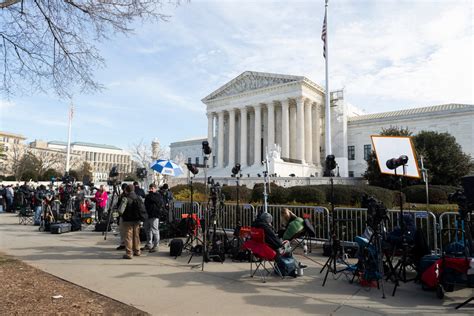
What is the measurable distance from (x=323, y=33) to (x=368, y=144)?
26.1m

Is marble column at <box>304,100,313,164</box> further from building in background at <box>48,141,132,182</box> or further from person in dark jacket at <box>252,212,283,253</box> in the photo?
building in background at <box>48,141,132,182</box>

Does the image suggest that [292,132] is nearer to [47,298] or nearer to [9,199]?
[9,199]

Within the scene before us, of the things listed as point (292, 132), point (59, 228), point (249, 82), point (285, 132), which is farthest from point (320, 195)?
point (249, 82)

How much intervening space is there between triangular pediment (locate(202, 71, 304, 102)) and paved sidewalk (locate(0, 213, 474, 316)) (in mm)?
47232

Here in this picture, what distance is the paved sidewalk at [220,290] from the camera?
15.5 feet

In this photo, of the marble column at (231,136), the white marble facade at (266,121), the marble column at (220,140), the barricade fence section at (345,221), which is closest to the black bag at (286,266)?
the barricade fence section at (345,221)

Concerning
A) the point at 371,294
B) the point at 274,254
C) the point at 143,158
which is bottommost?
the point at 371,294

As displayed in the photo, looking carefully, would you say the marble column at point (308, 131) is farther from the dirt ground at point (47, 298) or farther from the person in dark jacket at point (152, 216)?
the dirt ground at point (47, 298)

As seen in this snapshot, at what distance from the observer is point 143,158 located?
163 feet

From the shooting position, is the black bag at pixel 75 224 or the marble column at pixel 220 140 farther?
the marble column at pixel 220 140

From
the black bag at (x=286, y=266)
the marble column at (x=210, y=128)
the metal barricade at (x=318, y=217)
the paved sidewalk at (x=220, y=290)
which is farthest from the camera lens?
the marble column at (x=210, y=128)

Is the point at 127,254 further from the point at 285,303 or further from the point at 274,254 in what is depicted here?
the point at 285,303

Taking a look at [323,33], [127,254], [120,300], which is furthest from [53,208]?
[323,33]

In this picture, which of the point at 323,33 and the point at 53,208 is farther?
the point at 323,33
